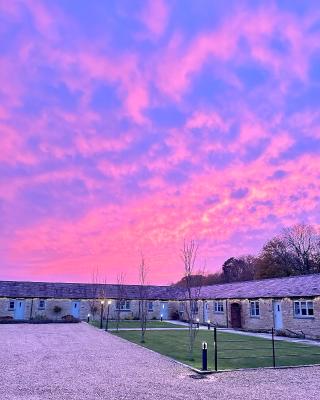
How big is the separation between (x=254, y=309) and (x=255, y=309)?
17 centimetres

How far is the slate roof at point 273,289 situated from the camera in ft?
94.0

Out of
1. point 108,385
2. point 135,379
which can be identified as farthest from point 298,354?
point 108,385

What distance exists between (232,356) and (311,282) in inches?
561

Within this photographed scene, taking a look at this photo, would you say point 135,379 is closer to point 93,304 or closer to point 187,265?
point 187,265

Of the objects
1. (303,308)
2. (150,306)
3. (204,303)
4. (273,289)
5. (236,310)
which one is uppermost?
(273,289)

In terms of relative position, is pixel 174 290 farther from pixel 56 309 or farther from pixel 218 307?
pixel 56 309

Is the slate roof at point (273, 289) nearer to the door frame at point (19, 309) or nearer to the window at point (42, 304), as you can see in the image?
the window at point (42, 304)

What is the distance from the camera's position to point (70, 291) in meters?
49.5

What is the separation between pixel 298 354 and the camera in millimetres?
18641

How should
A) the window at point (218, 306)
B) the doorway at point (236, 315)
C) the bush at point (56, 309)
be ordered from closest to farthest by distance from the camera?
the doorway at point (236, 315) → the window at point (218, 306) → the bush at point (56, 309)

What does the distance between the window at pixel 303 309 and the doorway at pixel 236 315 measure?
7.78m

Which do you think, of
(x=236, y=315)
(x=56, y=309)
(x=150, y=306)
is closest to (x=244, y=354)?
(x=236, y=315)

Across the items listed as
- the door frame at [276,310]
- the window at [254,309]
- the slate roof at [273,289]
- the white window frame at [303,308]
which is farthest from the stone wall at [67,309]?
the white window frame at [303,308]

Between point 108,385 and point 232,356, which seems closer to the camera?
point 108,385
